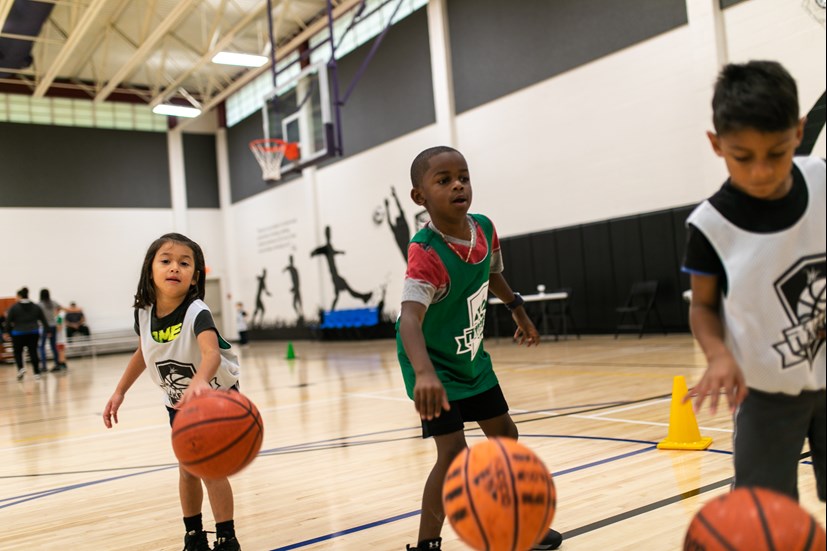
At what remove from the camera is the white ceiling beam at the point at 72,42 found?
14.7 metres

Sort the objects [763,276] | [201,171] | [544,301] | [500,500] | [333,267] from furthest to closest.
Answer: [201,171] → [333,267] → [544,301] → [500,500] → [763,276]

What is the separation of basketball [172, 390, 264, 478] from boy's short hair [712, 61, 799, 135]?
1.69 meters

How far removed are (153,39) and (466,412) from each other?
53.7 ft

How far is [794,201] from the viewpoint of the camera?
64.9 inches

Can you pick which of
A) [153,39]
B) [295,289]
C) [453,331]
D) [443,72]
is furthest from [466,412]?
[295,289]

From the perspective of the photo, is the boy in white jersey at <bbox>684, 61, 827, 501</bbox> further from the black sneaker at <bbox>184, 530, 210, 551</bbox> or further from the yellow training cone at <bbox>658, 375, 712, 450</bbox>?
the yellow training cone at <bbox>658, 375, 712, 450</bbox>

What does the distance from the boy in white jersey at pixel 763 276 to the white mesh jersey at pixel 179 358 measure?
5.93 ft

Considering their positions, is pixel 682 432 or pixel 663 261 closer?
pixel 682 432

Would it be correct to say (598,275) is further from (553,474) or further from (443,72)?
(553,474)

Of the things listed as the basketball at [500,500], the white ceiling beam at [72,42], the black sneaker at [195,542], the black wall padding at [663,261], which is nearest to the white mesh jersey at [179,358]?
the black sneaker at [195,542]

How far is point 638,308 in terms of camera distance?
1152 centimetres

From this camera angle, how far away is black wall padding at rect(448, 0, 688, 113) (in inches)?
466

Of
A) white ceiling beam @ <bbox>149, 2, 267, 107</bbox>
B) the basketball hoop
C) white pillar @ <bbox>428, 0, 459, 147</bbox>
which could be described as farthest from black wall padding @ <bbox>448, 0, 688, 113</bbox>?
white ceiling beam @ <bbox>149, 2, 267, 107</bbox>

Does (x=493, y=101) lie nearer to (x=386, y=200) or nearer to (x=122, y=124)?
(x=386, y=200)
